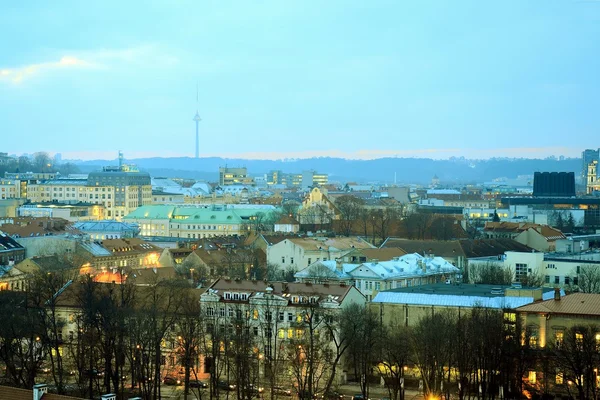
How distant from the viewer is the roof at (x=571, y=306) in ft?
152

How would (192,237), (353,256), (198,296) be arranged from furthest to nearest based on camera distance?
(192,237) < (353,256) < (198,296)

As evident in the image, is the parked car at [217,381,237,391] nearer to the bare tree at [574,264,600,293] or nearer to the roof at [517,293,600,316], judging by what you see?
the roof at [517,293,600,316]

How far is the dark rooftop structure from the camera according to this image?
170 m

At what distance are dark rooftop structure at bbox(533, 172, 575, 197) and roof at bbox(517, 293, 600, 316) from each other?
122 meters

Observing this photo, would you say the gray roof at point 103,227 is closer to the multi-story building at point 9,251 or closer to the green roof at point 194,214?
the green roof at point 194,214

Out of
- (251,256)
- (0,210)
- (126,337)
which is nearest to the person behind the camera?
(126,337)

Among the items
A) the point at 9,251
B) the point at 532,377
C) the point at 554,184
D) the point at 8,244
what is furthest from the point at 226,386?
the point at 554,184

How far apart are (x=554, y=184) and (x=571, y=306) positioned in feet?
415

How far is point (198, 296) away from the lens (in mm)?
53906

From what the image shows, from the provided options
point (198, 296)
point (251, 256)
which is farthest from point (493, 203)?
point (198, 296)

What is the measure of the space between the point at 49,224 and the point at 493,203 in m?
93.1

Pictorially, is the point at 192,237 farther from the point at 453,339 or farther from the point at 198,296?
the point at 453,339

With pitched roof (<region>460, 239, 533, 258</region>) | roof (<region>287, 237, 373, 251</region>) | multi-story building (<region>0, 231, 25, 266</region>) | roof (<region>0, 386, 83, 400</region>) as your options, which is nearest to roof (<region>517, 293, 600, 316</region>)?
roof (<region>0, 386, 83, 400</region>)

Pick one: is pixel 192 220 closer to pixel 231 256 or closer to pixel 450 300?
pixel 231 256
